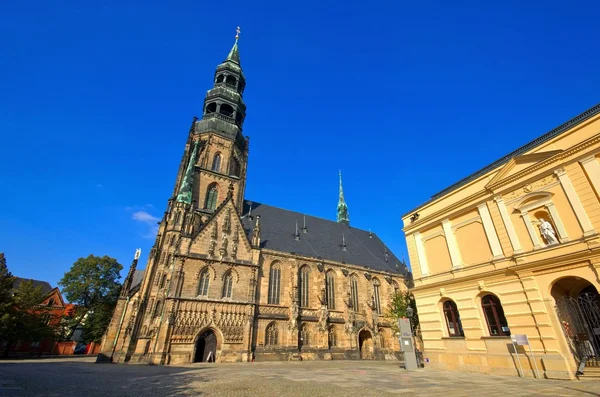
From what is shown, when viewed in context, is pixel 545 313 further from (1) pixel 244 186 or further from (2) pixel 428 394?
(1) pixel 244 186

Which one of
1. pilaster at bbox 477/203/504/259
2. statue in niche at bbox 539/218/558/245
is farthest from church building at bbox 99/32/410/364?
statue in niche at bbox 539/218/558/245

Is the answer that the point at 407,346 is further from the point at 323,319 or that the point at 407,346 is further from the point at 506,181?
the point at 323,319

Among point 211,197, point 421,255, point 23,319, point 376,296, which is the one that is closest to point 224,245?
point 211,197

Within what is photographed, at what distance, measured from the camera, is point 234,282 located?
2441 cm

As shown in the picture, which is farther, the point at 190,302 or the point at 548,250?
the point at 190,302

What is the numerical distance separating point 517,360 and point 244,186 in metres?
27.2

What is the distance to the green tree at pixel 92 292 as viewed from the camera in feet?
115

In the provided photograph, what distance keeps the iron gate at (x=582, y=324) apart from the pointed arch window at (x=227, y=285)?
2130cm

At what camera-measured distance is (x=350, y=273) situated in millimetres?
30641

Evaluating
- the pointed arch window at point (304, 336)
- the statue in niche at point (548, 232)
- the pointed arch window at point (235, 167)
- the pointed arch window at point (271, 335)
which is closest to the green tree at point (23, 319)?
the pointed arch window at point (271, 335)

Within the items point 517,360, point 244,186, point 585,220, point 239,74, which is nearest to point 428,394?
point 517,360

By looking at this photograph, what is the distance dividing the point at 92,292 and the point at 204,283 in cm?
2491

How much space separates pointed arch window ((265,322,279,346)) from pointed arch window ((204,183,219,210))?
13485 mm

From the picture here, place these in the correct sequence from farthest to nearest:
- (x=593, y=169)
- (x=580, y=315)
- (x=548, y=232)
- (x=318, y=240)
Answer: (x=318, y=240) → (x=548, y=232) → (x=593, y=169) → (x=580, y=315)
